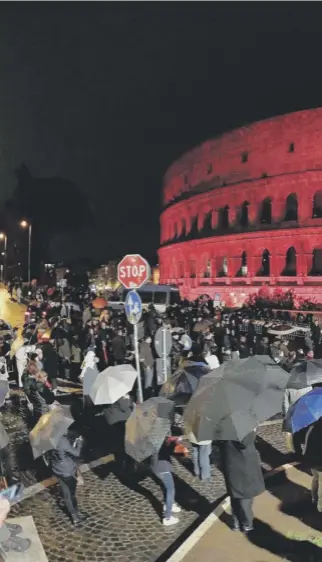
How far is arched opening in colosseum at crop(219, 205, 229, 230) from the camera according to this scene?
45.7m

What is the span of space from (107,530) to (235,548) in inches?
63.5

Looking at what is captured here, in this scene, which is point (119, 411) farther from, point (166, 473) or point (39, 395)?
point (39, 395)

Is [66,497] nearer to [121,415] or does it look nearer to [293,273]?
[121,415]

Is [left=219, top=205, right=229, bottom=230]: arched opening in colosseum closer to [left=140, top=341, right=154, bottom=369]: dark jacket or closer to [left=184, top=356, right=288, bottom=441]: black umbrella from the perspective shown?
[left=140, top=341, right=154, bottom=369]: dark jacket

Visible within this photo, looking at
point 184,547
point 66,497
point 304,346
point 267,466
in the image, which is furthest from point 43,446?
point 304,346

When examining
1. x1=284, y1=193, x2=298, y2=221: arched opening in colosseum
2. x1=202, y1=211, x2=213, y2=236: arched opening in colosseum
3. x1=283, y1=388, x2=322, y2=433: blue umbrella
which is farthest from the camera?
x1=202, y1=211, x2=213, y2=236: arched opening in colosseum

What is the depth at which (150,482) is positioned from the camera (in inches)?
320

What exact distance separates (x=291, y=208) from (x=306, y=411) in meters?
37.9

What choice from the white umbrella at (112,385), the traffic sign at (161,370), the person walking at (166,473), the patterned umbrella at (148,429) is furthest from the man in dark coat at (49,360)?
the patterned umbrella at (148,429)

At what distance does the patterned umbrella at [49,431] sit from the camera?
6.32 metres

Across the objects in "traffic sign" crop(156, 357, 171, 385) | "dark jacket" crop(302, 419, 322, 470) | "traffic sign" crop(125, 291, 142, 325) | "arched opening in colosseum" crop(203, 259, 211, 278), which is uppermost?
"arched opening in colosseum" crop(203, 259, 211, 278)

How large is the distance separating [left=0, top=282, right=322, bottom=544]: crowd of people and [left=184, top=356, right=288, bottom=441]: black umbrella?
24 cm

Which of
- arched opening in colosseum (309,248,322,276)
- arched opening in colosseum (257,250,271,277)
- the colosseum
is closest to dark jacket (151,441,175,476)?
the colosseum

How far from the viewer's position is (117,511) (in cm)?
712
